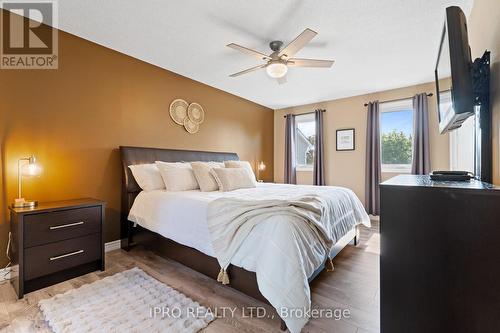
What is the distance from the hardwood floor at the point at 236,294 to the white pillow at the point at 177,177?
0.88m

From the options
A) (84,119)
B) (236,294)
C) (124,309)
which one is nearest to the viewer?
(124,309)

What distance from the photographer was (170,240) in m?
2.43

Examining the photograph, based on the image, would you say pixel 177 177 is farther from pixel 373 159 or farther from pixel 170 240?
pixel 373 159

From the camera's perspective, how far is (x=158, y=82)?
3.47 metres

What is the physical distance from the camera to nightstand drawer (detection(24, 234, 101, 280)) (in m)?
1.93

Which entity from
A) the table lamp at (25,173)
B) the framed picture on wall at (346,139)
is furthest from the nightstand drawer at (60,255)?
the framed picture on wall at (346,139)

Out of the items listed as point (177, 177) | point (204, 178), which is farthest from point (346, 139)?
point (177, 177)

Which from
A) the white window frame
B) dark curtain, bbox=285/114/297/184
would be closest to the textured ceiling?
the white window frame

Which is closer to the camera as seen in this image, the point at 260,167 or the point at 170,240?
the point at 170,240

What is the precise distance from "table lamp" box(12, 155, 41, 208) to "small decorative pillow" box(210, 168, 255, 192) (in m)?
1.80

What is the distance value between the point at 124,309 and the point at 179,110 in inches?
114

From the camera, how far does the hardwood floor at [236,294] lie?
1.55 m

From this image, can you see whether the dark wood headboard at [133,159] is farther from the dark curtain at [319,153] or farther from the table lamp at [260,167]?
the dark curtain at [319,153]

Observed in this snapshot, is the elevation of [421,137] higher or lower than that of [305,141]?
lower
